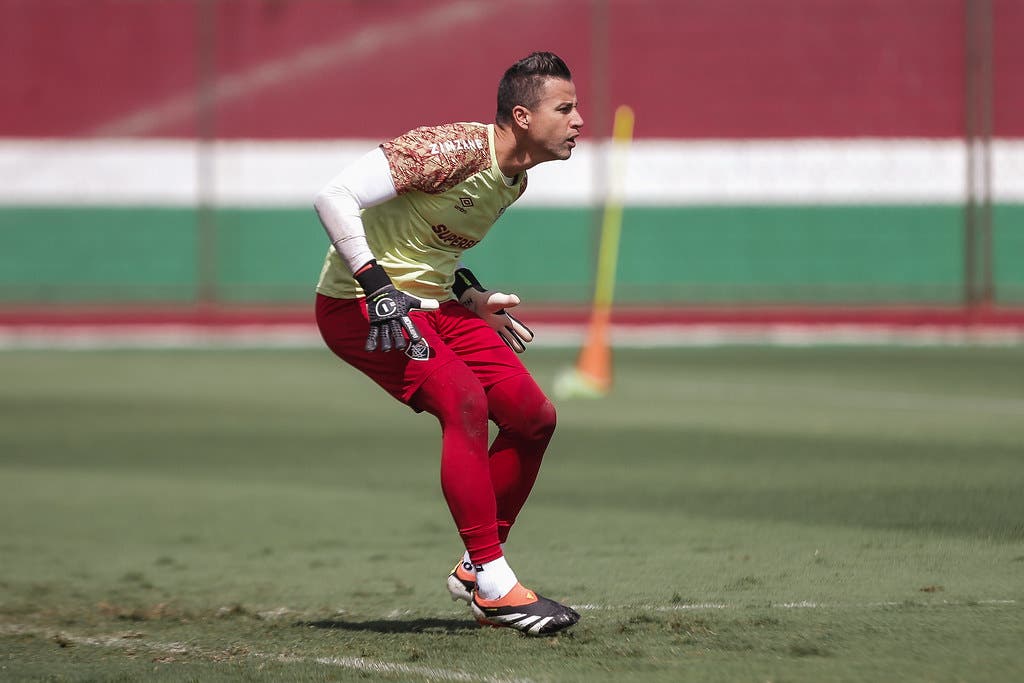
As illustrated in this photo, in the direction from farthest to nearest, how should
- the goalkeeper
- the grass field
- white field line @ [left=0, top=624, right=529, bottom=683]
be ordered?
the goalkeeper → the grass field → white field line @ [left=0, top=624, right=529, bottom=683]

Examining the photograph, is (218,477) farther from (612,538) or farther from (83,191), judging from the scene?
(83,191)

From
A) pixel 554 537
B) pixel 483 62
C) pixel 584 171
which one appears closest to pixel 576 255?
pixel 584 171

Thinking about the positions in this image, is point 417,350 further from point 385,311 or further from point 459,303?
point 459,303

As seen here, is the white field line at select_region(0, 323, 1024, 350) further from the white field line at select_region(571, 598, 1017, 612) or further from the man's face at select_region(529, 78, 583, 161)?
the man's face at select_region(529, 78, 583, 161)

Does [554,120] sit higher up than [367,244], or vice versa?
[554,120]

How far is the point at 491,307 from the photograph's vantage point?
647cm

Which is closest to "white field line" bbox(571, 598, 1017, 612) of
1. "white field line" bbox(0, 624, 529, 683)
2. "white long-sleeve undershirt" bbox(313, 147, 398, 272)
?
"white field line" bbox(0, 624, 529, 683)

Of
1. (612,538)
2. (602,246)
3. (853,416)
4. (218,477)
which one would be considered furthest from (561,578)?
(602,246)

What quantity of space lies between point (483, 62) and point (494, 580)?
65.3 ft

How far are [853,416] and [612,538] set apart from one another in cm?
557

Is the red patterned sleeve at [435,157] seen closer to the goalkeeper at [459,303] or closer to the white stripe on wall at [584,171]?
the goalkeeper at [459,303]

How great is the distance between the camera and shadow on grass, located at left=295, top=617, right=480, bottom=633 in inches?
243

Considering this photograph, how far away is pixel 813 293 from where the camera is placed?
25297mm

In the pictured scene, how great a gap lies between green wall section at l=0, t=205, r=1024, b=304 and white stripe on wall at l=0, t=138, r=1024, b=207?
0.20 m
